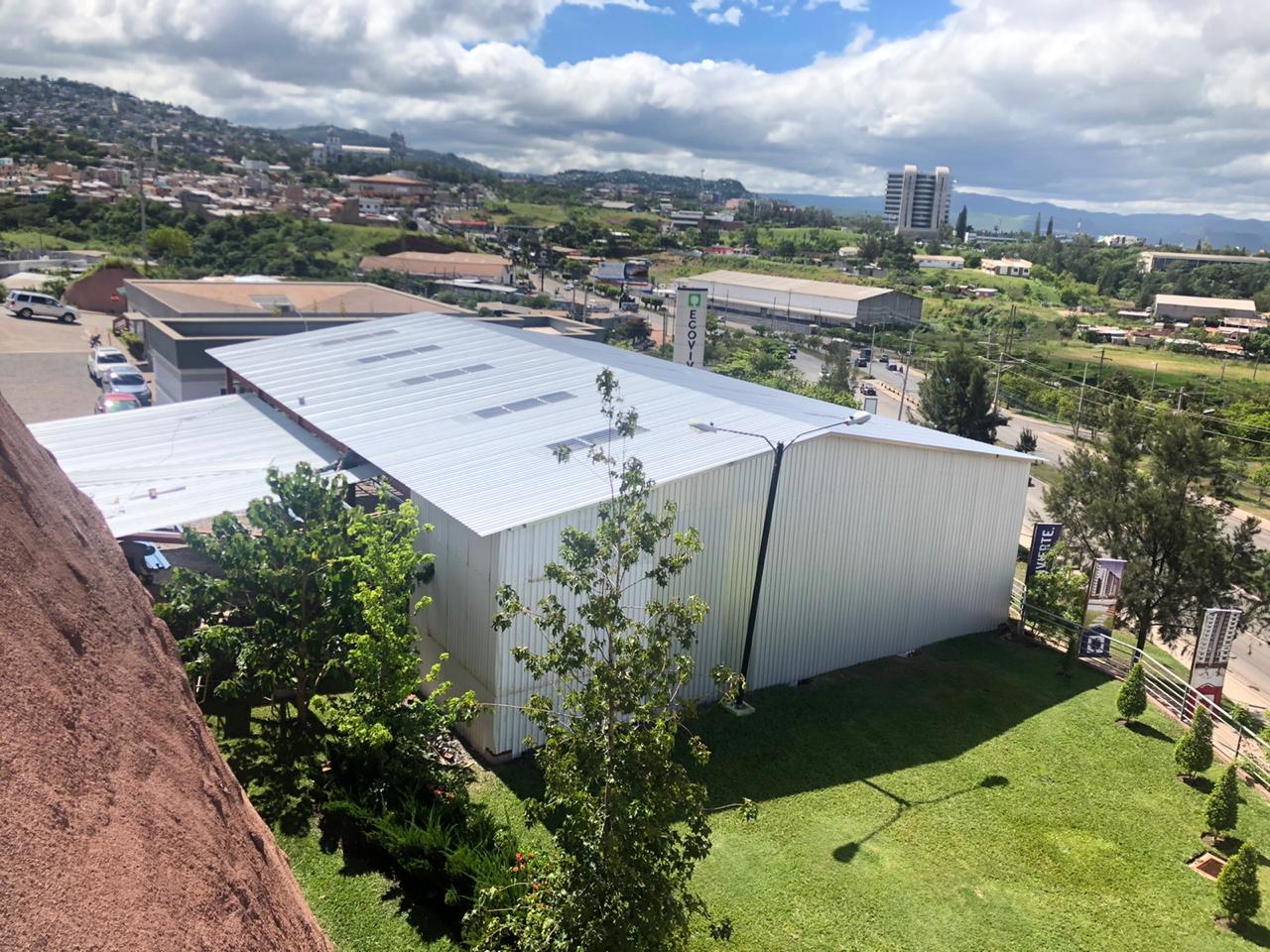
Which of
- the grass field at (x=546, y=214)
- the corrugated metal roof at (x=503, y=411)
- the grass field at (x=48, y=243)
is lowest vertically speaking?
the grass field at (x=48, y=243)

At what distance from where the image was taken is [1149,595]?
2225cm

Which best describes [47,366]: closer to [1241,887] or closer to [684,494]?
[684,494]

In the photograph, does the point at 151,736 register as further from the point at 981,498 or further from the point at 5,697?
the point at 981,498

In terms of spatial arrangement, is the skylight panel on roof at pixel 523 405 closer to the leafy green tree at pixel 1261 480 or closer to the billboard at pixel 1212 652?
the billboard at pixel 1212 652

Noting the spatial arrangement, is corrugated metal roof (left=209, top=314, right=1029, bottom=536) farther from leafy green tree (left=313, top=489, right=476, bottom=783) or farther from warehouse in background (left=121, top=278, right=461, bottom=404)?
warehouse in background (left=121, top=278, right=461, bottom=404)

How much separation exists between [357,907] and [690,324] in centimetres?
2499

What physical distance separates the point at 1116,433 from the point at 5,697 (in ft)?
80.3

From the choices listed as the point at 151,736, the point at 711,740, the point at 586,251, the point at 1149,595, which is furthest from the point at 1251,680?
the point at 586,251

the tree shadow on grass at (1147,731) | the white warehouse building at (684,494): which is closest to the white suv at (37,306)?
the white warehouse building at (684,494)

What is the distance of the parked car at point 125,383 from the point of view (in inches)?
1441

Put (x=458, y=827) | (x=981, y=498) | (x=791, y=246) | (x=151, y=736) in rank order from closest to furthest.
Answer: (x=151, y=736), (x=458, y=827), (x=981, y=498), (x=791, y=246)

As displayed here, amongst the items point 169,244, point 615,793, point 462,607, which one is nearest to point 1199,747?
point 615,793

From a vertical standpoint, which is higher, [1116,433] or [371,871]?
[1116,433]

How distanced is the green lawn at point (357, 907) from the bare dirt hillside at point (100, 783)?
2255 mm
